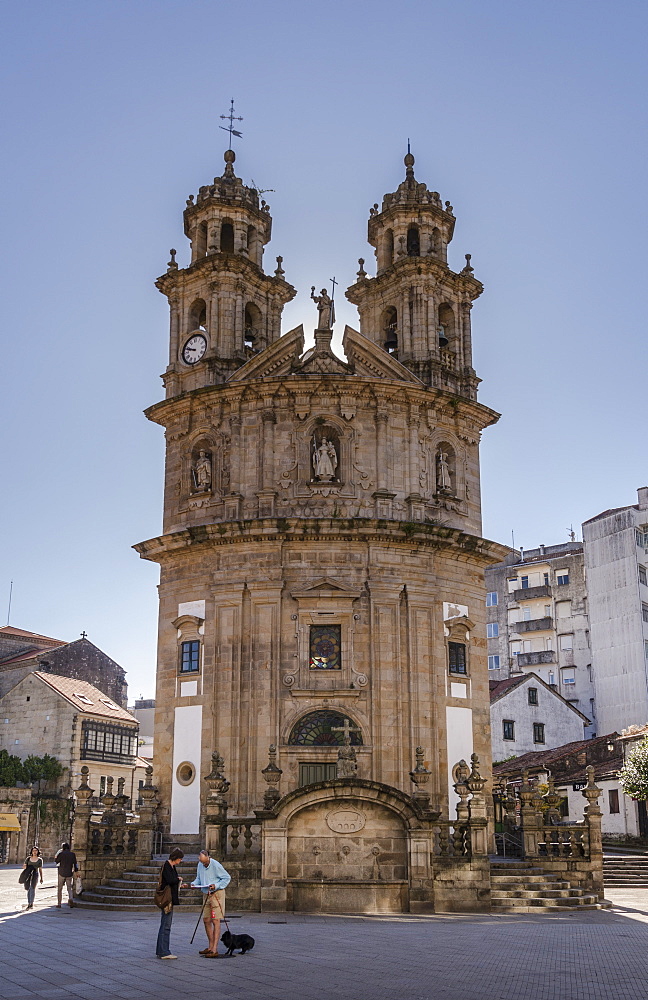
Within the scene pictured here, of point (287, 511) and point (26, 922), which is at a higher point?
point (287, 511)

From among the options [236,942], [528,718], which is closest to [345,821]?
[236,942]

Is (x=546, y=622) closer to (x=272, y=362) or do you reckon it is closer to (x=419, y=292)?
(x=419, y=292)

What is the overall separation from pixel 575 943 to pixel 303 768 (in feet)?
44.5

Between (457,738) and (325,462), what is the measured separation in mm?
9227

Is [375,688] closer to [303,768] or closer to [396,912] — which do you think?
[303,768]

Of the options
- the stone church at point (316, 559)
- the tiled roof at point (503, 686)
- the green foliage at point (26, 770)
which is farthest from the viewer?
the tiled roof at point (503, 686)

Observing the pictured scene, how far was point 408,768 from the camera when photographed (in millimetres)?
31141

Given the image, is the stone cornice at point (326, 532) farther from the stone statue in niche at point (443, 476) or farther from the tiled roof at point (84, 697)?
the tiled roof at point (84, 697)

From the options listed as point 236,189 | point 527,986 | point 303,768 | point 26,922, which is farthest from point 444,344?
point 527,986

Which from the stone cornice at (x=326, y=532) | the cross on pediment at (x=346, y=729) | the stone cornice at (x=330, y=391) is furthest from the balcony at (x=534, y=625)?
the cross on pediment at (x=346, y=729)

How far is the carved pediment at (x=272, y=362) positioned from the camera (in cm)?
3566

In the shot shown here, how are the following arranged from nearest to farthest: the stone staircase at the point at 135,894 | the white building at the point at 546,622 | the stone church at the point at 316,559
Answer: the stone staircase at the point at 135,894, the stone church at the point at 316,559, the white building at the point at 546,622

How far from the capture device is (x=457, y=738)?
107 ft

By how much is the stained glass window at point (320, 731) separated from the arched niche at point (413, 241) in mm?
17535
